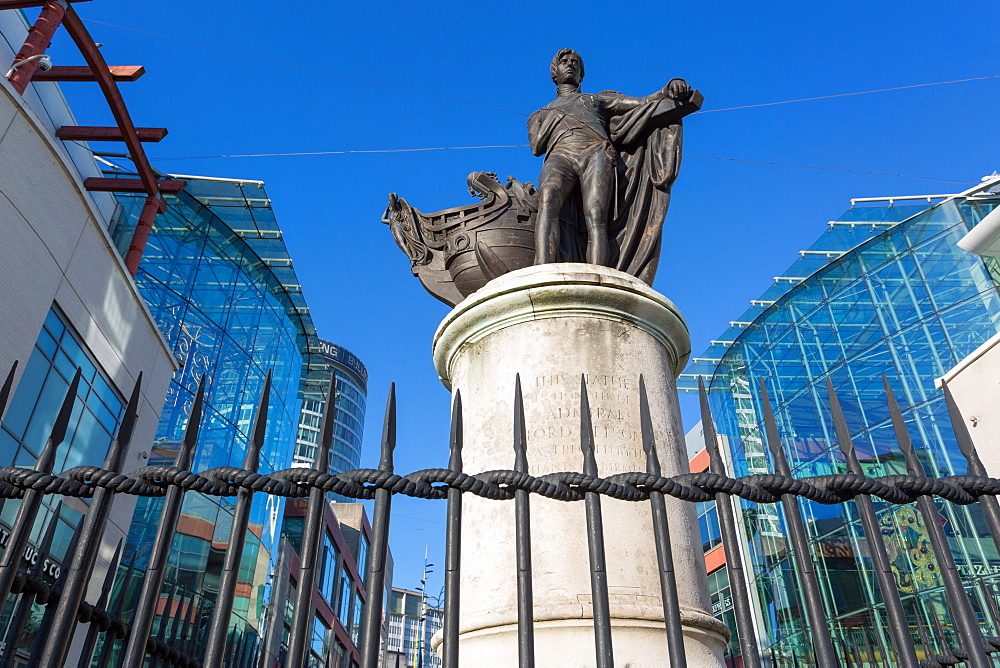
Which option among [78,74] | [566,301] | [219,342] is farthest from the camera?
[219,342]

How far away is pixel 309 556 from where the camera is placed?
1.88 meters

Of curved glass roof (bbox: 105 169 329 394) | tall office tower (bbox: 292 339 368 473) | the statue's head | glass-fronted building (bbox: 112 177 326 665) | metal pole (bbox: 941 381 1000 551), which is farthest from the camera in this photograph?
tall office tower (bbox: 292 339 368 473)

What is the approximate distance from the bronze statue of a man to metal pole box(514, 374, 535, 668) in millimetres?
2934

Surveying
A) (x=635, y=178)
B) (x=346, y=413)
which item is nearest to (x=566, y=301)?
(x=635, y=178)

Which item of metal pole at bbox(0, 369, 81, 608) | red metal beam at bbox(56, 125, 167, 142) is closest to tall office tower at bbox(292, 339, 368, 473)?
red metal beam at bbox(56, 125, 167, 142)

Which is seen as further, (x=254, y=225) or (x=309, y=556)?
(x=254, y=225)

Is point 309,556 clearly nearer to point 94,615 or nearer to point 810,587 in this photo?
point 94,615

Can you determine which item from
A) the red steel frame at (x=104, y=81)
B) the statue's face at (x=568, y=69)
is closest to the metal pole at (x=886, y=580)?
the statue's face at (x=568, y=69)

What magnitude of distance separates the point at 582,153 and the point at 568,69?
924mm

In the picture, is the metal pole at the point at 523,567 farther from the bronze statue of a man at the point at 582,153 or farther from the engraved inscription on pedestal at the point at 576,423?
the bronze statue of a man at the point at 582,153

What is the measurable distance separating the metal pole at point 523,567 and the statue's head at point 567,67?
4174mm

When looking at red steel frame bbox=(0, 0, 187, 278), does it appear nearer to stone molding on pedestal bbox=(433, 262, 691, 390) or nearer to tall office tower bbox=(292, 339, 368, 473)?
stone molding on pedestal bbox=(433, 262, 691, 390)

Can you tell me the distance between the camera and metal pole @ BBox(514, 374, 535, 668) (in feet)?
5.67

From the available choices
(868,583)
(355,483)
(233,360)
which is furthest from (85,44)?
(868,583)
